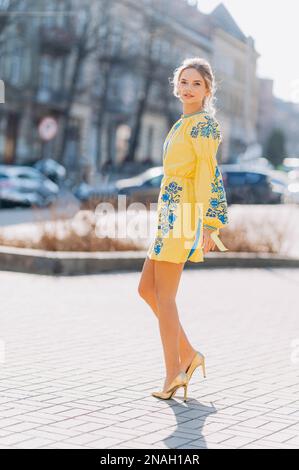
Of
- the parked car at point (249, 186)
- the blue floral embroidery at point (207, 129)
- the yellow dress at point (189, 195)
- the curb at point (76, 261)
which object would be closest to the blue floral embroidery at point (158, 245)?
the yellow dress at point (189, 195)

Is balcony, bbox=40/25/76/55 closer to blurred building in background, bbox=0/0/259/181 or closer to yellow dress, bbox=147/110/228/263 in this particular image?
blurred building in background, bbox=0/0/259/181

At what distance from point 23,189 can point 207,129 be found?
Answer: 2749 cm

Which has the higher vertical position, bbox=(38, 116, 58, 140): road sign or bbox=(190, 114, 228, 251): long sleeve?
bbox=(38, 116, 58, 140): road sign

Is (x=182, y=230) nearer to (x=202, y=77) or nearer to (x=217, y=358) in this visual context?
(x=202, y=77)

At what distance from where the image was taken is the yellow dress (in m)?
5.76

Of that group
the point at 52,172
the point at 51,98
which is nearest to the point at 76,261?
the point at 52,172

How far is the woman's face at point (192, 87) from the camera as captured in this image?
5926 mm

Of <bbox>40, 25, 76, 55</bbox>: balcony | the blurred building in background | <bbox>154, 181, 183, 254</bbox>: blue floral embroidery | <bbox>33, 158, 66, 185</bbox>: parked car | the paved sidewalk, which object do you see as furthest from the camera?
<bbox>40, 25, 76, 55</bbox>: balcony

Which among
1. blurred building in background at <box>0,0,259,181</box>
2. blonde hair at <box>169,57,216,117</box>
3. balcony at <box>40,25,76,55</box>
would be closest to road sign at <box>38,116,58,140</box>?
blurred building in background at <box>0,0,259,181</box>

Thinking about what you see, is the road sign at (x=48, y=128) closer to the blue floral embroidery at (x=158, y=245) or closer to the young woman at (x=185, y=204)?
the young woman at (x=185, y=204)

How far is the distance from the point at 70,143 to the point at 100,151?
257 cm

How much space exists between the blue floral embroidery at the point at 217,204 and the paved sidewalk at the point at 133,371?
1042mm

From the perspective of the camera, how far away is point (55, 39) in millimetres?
47938

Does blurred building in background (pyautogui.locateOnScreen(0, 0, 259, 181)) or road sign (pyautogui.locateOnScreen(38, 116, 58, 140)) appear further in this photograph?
road sign (pyautogui.locateOnScreen(38, 116, 58, 140))
